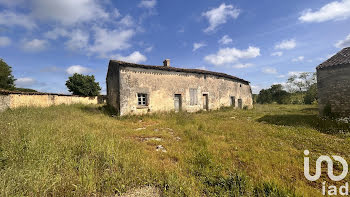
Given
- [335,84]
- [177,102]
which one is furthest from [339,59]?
[177,102]

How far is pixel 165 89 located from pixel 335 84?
35.8 feet

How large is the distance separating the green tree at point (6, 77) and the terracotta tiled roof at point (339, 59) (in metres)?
36.1

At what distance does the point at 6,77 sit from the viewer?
19781 millimetres

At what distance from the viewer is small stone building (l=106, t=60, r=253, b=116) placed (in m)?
10.3

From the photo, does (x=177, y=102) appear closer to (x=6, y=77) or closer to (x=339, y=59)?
(x=339, y=59)

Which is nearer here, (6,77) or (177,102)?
(177,102)

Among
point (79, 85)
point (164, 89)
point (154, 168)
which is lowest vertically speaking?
point (154, 168)

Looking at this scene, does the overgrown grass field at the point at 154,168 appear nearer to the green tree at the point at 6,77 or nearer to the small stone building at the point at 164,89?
the small stone building at the point at 164,89

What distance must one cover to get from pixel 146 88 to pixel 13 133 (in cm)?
779

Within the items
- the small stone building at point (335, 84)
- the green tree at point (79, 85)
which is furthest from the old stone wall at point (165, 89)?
the green tree at point (79, 85)

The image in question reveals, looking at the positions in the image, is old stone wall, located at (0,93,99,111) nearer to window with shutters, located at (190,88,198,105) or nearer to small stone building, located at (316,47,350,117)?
window with shutters, located at (190,88,198,105)

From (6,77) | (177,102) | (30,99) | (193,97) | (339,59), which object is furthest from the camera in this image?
(6,77)

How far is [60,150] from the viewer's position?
318cm

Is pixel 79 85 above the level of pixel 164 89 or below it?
above
